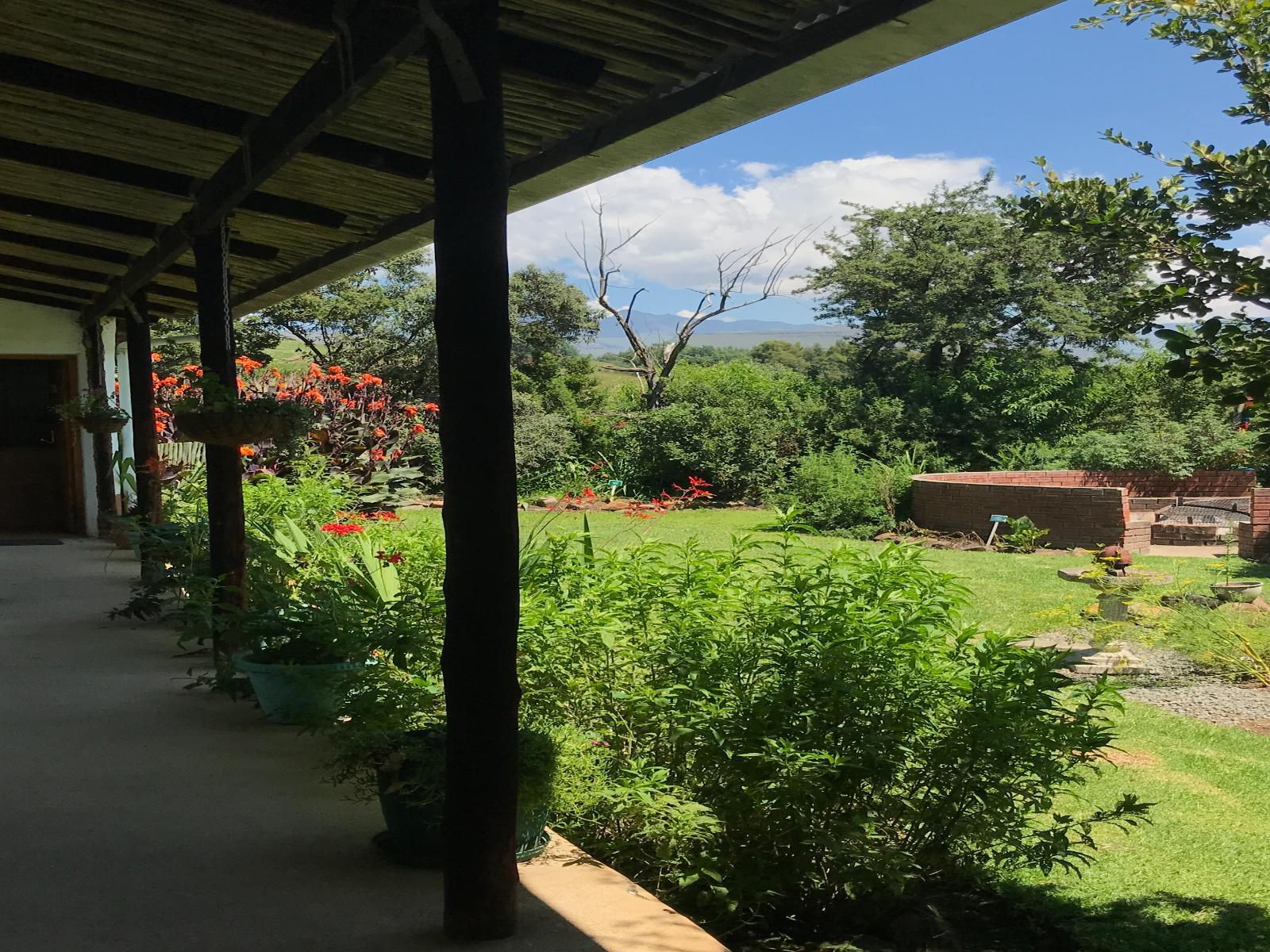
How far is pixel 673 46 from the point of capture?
8.95 ft

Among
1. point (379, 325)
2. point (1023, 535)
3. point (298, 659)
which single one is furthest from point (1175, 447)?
point (298, 659)

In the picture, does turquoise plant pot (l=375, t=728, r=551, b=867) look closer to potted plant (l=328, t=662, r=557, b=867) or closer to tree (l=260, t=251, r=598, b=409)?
potted plant (l=328, t=662, r=557, b=867)

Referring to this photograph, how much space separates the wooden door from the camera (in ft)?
33.0

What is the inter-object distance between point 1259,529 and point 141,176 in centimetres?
1169

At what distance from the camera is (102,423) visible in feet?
28.9

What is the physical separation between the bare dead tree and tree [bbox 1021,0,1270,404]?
23.5m

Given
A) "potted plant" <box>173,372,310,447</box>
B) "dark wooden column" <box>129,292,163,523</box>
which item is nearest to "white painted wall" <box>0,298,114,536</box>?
"dark wooden column" <box>129,292,163,523</box>

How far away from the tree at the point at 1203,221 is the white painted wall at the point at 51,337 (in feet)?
31.2

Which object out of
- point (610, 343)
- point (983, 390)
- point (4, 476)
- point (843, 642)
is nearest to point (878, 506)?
point (983, 390)

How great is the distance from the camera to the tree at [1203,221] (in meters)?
2.17

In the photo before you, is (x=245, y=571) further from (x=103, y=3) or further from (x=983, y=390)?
(x=983, y=390)

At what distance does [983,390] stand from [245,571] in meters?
16.6

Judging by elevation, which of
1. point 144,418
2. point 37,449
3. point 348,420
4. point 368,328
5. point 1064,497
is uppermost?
point 368,328

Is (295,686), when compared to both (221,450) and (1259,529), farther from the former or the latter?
(1259,529)
